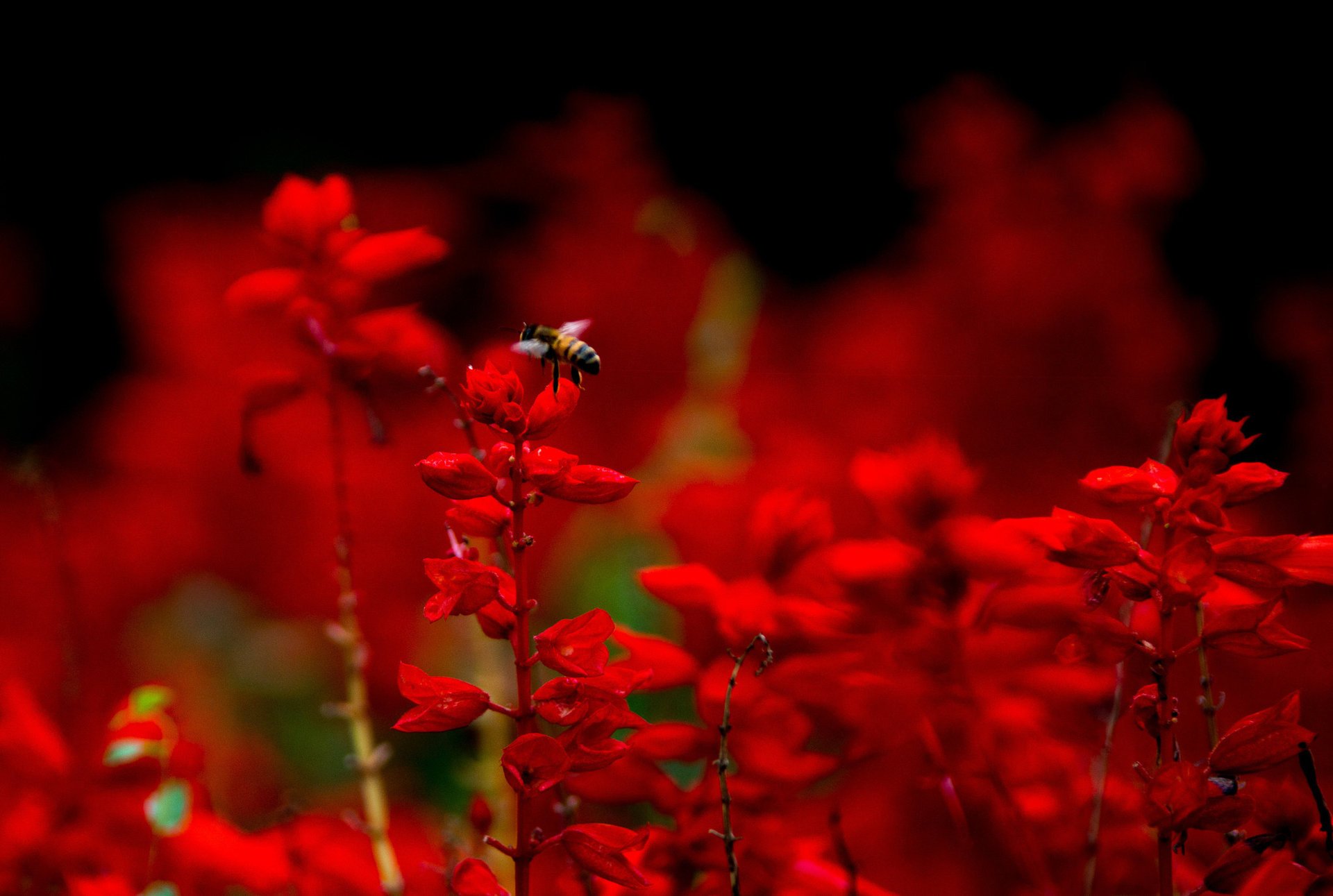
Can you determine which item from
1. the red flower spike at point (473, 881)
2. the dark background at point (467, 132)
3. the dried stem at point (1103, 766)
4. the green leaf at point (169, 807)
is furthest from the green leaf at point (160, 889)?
the dark background at point (467, 132)

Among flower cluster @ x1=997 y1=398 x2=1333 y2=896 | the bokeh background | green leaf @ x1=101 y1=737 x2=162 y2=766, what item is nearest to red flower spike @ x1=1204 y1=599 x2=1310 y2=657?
flower cluster @ x1=997 y1=398 x2=1333 y2=896

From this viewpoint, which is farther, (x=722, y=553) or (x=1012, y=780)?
(x=722, y=553)

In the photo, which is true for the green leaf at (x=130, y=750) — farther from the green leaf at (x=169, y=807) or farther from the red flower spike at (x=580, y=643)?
the red flower spike at (x=580, y=643)

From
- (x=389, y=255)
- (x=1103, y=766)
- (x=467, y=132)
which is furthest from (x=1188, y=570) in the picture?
(x=467, y=132)

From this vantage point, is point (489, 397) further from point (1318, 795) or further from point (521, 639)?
point (1318, 795)

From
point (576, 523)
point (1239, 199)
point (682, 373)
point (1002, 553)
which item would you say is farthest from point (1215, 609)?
point (1239, 199)

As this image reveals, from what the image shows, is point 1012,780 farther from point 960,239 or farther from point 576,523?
point 960,239

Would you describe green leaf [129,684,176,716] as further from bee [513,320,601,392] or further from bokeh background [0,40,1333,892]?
bee [513,320,601,392]
